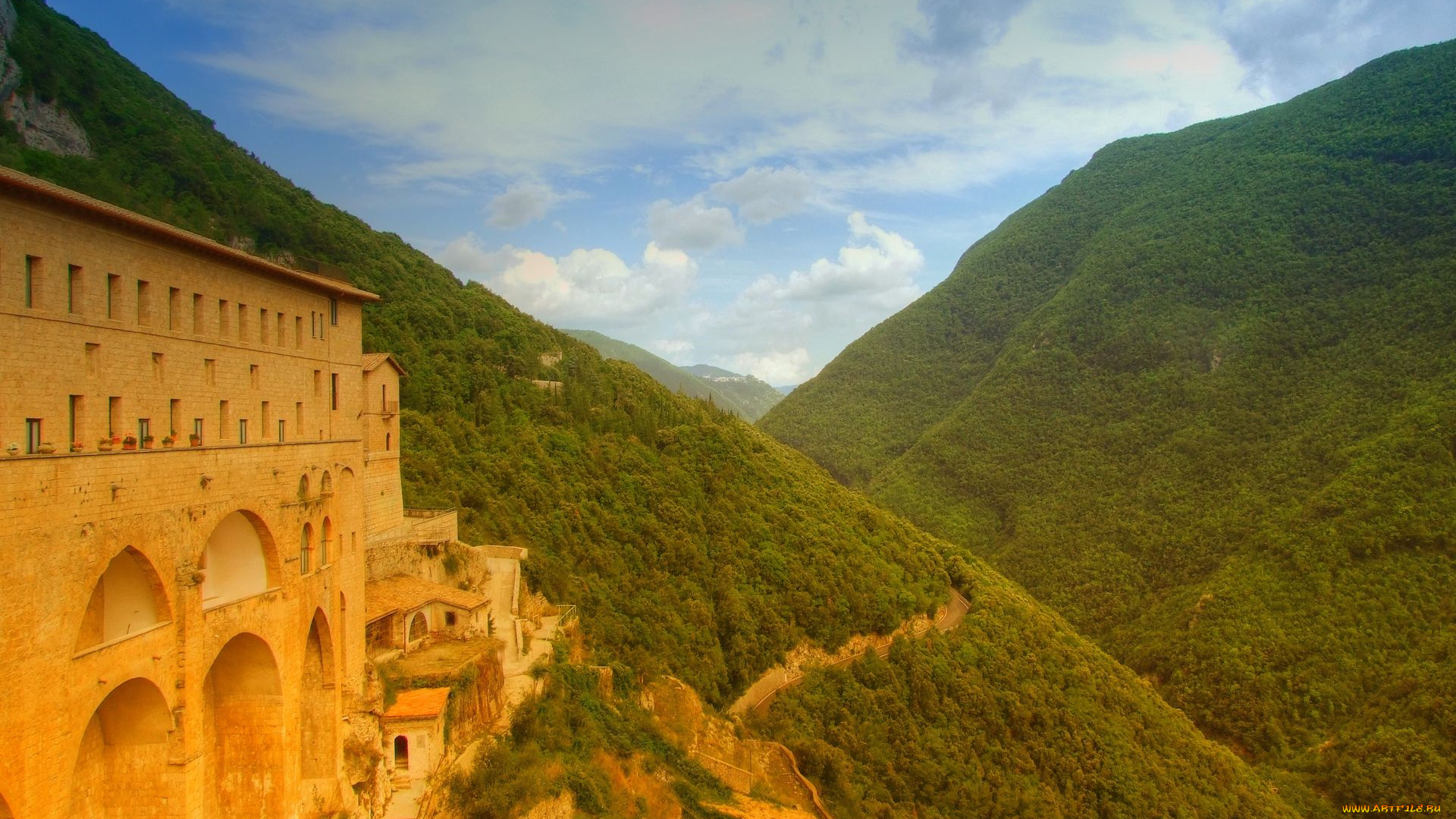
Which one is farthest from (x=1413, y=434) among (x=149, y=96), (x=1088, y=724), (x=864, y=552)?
(x=149, y=96)

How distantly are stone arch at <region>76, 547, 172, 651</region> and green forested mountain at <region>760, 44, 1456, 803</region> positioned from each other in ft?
209

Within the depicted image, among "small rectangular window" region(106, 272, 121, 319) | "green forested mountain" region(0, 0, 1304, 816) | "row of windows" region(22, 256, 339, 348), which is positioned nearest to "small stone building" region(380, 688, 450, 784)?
"row of windows" region(22, 256, 339, 348)

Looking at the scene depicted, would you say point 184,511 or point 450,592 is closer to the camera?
point 184,511

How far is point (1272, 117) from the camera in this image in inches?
5290

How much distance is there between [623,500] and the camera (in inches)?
1635

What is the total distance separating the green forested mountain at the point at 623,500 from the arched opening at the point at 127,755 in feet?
45.8

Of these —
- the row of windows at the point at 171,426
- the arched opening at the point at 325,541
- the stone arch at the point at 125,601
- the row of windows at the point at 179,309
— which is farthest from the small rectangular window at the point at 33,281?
the arched opening at the point at 325,541

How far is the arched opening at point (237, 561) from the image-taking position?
16.2 m

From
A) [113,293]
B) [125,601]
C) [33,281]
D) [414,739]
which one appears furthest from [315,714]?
[33,281]

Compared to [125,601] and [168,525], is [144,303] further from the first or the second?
[125,601]

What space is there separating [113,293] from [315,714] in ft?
32.0

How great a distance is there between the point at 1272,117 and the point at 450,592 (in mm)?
155728

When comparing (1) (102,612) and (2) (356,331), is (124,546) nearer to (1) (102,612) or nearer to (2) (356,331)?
(1) (102,612)

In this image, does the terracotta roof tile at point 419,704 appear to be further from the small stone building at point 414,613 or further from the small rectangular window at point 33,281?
the small rectangular window at point 33,281
